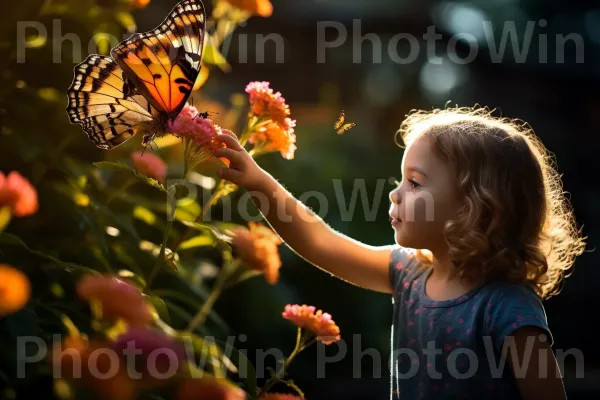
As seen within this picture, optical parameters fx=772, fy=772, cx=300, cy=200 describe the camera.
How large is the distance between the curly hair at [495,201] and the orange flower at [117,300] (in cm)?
69

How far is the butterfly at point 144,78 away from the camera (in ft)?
4.25

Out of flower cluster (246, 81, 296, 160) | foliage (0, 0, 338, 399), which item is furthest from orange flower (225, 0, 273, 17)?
flower cluster (246, 81, 296, 160)

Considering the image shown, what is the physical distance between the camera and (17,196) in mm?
1121

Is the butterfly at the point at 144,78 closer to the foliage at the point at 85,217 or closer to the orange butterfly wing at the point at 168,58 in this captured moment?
the orange butterfly wing at the point at 168,58

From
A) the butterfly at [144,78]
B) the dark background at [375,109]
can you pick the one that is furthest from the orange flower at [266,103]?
the dark background at [375,109]

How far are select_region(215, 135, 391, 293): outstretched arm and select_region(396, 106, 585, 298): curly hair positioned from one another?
23 cm

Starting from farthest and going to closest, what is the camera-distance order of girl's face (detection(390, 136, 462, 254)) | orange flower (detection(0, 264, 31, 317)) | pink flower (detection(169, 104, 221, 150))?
girl's face (detection(390, 136, 462, 254)) → pink flower (detection(169, 104, 221, 150)) → orange flower (detection(0, 264, 31, 317))

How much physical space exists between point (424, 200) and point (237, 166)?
0.35 metres

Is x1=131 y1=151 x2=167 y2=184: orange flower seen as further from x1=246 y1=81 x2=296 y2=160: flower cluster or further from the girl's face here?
the girl's face

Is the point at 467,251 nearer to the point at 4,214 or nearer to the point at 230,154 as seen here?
the point at 230,154

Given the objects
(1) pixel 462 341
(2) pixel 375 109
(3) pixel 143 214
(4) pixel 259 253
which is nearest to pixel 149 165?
(3) pixel 143 214

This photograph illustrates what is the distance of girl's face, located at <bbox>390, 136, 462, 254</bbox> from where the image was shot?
1.44 meters

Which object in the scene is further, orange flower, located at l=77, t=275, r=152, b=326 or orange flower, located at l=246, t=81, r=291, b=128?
orange flower, located at l=246, t=81, r=291, b=128

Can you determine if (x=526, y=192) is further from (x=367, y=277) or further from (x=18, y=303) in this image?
(x=18, y=303)
